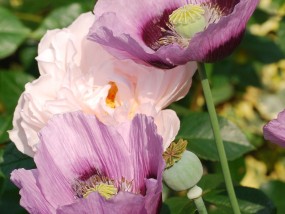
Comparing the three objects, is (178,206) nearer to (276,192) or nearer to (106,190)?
(106,190)

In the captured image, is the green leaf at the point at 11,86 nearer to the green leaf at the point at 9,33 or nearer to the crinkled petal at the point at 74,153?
the green leaf at the point at 9,33

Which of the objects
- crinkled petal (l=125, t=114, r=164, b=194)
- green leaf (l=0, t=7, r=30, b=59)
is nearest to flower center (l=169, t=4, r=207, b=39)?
crinkled petal (l=125, t=114, r=164, b=194)

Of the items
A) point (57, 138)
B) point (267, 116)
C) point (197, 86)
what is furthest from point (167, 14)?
point (267, 116)

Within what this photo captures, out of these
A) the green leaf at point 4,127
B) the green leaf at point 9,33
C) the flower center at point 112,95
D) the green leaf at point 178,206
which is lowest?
the green leaf at point 178,206

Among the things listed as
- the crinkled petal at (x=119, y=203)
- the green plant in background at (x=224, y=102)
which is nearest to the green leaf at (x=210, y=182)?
the green plant in background at (x=224, y=102)

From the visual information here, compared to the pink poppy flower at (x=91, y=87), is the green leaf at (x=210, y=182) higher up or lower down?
lower down

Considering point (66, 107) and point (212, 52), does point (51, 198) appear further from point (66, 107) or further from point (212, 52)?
point (212, 52)

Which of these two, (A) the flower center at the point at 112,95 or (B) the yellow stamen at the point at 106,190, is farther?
(A) the flower center at the point at 112,95
